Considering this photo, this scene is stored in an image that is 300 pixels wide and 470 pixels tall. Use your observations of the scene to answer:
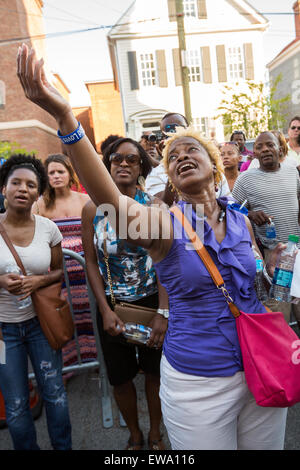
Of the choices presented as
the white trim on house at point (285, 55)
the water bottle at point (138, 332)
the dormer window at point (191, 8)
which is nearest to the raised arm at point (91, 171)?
the water bottle at point (138, 332)

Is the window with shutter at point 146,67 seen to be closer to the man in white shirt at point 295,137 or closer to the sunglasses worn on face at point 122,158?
the man in white shirt at point 295,137

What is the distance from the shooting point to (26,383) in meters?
2.28

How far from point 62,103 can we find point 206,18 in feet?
70.6

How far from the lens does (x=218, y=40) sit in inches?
746

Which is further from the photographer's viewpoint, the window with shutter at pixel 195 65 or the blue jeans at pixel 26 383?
the window with shutter at pixel 195 65

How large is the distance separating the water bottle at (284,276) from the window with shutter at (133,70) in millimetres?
18604

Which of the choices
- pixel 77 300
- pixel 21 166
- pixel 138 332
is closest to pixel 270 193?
pixel 138 332

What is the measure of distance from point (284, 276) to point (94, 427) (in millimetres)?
2155

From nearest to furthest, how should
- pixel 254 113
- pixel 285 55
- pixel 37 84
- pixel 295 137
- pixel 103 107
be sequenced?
pixel 37 84 < pixel 295 137 < pixel 254 113 < pixel 285 55 < pixel 103 107

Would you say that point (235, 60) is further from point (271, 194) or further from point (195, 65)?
point (271, 194)

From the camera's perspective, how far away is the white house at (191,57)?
18438 mm

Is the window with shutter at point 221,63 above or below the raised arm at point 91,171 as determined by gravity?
above

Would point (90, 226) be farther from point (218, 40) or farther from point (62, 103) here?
point (218, 40)

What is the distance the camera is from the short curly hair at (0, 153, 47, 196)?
8.23 feet
